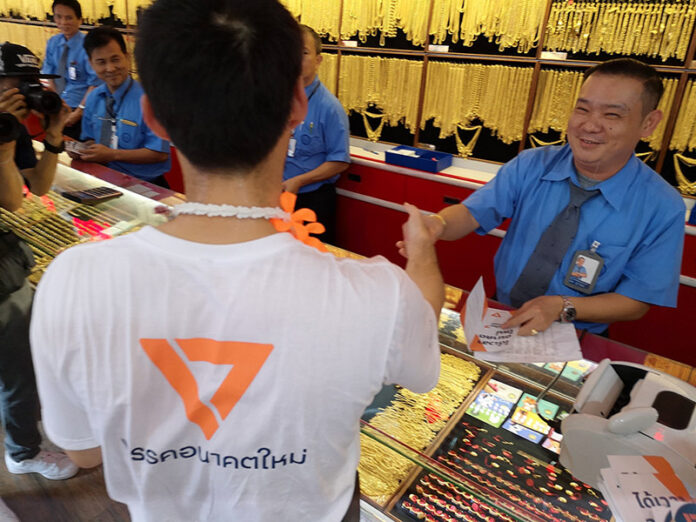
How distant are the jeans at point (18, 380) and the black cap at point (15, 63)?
0.90m

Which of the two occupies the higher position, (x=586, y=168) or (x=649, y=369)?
(x=586, y=168)

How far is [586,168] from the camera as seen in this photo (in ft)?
5.50

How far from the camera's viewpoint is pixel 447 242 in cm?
Result: 369

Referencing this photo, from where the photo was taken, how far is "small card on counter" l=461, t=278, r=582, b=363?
4.50 feet

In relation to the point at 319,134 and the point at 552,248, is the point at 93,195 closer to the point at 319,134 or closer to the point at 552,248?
the point at 319,134

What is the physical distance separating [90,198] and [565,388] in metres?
2.23

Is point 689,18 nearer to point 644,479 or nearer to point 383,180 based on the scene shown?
point 383,180

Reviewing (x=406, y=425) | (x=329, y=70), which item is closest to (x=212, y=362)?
(x=406, y=425)

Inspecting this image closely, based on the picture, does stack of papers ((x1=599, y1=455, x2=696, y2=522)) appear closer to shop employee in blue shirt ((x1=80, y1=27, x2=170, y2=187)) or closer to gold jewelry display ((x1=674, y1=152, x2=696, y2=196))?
gold jewelry display ((x1=674, y1=152, x2=696, y2=196))

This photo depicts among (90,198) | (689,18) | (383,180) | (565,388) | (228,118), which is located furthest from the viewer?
(383,180)

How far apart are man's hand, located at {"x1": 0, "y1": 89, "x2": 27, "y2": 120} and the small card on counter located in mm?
1951

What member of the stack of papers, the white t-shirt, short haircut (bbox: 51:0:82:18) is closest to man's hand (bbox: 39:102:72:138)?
the white t-shirt

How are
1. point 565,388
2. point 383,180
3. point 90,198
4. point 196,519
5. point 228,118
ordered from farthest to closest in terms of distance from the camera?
point 383,180, point 90,198, point 565,388, point 196,519, point 228,118

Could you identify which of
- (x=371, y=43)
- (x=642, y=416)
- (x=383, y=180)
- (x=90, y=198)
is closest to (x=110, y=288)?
(x=642, y=416)
